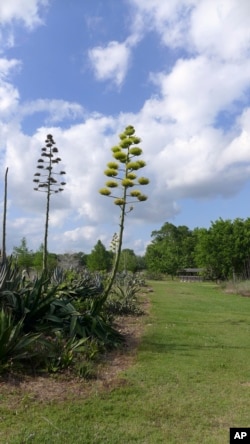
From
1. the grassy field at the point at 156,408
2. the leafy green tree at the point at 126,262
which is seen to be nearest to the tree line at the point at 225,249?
the leafy green tree at the point at 126,262

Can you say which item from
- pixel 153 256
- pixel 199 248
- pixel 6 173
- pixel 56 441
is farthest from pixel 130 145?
pixel 153 256

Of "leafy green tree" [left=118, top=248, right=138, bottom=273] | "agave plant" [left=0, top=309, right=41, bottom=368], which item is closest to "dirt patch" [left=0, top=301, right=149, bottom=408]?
"agave plant" [left=0, top=309, right=41, bottom=368]

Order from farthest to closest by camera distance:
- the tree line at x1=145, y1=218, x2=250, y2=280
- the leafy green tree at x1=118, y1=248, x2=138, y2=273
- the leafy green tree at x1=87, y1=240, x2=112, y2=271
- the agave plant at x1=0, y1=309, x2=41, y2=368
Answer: the leafy green tree at x1=87, y1=240, x2=112, y2=271
the leafy green tree at x1=118, y1=248, x2=138, y2=273
the tree line at x1=145, y1=218, x2=250, y2=280
the agave plant at x1=0, y1=309, x2=41, y2=368

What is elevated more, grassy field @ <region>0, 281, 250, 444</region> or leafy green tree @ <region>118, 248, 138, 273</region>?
leafy green tree @ <region>118, 248, 138, 273</region>

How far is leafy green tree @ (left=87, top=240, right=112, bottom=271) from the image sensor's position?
6233 centimetres

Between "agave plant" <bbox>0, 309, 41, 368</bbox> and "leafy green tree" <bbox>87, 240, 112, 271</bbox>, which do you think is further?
"leafy green tree" <bbox>87, 240, 112, 271</bbox>

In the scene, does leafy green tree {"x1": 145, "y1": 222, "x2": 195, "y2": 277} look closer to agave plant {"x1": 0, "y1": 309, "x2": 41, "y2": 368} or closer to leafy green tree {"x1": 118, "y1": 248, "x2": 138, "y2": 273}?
leafy green tree {"x1": 118, "y1": 248, "x2": 138, "y2": 273}

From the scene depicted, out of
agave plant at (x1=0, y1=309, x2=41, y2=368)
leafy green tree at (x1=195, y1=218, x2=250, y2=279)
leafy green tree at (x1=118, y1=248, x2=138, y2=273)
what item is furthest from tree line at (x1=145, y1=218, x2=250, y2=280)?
agave plant at (x1=0, y1=309, x2=41, y2=368)

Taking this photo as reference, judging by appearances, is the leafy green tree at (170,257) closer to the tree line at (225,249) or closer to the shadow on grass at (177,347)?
the tree line at (225,249)

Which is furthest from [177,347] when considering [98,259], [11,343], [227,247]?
[98,259]

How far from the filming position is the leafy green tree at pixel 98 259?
62328mm

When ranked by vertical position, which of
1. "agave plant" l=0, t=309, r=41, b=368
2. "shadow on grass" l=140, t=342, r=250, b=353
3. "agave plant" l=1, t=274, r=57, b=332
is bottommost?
"shadow on grass" l=140, t=342, r=250, b=353

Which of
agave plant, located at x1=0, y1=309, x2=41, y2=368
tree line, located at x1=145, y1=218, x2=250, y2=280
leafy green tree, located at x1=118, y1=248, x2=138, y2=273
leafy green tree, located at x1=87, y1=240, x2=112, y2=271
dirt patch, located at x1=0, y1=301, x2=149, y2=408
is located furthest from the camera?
leafy green tree, located at x1=87, y1=240, x2=112, y2=271

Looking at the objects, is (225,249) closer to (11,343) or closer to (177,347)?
(177,347)
